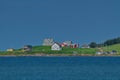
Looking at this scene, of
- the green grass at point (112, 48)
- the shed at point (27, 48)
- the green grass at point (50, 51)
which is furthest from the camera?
the shed at point (27, 48)

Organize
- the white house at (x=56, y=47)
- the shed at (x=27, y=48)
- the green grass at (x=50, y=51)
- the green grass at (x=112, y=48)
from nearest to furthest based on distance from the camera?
the green grass at (x=112, y=48), the green grass at (x=50, y=51), the white house at (x=56, y=47), the shed at (x=27, y=48)

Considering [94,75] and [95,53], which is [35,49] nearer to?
[95,53]

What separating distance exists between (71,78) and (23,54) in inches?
5042

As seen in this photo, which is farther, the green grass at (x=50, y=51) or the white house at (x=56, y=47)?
the white house at (x=56, y=47)

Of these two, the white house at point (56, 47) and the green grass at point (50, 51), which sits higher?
the white house at point (56, 47)

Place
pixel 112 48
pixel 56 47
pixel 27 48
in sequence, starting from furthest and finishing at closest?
pixel 27 48 → pixel 56 47 → pixel 112 48

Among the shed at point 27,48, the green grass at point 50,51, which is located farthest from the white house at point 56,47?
the shed at point 27,48

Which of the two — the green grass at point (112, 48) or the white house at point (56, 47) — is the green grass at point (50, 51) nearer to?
the white house at point (56, 47)

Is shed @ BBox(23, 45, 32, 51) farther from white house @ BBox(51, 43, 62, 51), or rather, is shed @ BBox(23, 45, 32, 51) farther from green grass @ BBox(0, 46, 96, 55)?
white house @ BBox(51, 43, 62, 51)

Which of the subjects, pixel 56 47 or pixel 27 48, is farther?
pixel 27 48

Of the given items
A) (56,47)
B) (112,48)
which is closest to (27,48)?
(56,47)

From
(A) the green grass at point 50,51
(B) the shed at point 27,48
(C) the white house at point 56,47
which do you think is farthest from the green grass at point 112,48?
(B) the shed at point 27,48

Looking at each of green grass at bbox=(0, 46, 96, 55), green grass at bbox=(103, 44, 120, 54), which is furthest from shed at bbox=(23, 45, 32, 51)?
green grass at bbox=(103, 44, 120, 54)

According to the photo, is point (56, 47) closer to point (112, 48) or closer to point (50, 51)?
point (50, 51)
